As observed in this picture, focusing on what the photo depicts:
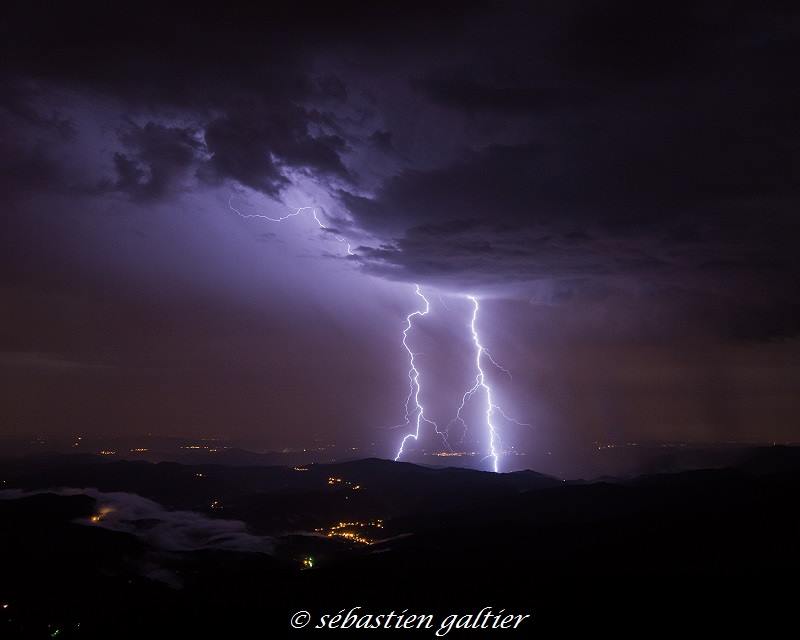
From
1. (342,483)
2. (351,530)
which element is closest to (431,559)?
(351,530)

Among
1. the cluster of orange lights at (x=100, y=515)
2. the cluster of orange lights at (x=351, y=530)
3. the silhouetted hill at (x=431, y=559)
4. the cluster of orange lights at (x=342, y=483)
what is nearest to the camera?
the silhouetted hill at (x=431, y=559)

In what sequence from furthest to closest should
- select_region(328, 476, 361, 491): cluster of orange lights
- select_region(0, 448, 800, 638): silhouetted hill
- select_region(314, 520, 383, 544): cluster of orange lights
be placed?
select_region(328, 476, 361, 491): cluster of orange lights, select_region(314, 520, 383, 544): cluster of orange lights, select_region(0, 448, 800, 638): silhouetted hill

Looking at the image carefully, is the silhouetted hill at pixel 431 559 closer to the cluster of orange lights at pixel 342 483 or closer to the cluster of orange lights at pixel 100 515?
the cluster of orange lights at pixel 100 515

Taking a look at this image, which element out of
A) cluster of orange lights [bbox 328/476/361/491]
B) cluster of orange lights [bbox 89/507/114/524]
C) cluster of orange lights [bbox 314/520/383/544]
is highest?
cluster of orange lights [bbox 328/476/361/491]

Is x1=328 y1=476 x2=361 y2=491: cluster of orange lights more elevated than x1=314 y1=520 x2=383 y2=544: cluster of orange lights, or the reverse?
x1=328 y1=476 x2=361 y2=491: cluster of orange lights

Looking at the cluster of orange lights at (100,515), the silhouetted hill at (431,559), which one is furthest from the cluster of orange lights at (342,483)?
the cluster of orange lights at (100,515)

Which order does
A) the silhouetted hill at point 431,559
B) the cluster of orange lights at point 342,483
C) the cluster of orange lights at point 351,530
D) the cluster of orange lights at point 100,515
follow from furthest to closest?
the cluster of orange lights at point 342,483 < the cluster of orange lights at point 100,515 < the cluster of orange lights at point 351,530 < the silhouetted hill at point 431,559

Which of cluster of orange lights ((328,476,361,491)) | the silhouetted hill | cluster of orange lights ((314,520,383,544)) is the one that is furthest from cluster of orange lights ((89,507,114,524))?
cluster of orange lights ((328,476,361,491))

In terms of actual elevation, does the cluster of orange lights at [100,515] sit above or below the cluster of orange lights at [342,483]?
below

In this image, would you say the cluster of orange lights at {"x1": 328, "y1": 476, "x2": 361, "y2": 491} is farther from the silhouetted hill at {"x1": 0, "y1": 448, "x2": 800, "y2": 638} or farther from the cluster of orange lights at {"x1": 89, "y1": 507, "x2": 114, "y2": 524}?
the cluster of orange lights at {"x1": 89, "y1": 507, "x2": 114, "y2": 524}

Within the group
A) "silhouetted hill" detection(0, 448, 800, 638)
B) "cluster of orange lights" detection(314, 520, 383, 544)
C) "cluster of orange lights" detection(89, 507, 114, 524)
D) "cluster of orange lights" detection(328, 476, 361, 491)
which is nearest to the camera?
"silhouetted hill" detection(0, 448, 800, 638)

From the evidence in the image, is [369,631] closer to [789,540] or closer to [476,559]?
[476,559]

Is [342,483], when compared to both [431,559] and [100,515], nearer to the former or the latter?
[100,515]

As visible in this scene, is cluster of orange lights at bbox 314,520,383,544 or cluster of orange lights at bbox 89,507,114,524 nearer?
cluster of orange lights at bbox 314,520,383,544
